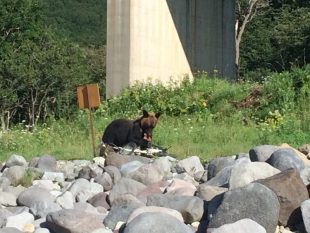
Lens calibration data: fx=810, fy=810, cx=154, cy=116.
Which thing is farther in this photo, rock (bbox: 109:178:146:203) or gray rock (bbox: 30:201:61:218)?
rock (bbox: 109:178:146:203)

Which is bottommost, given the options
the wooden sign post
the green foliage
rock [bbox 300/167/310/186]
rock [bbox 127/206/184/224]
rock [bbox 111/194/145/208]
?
rock [bbox 111/194/145/208]

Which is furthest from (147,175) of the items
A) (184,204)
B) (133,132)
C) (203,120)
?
(203,120)

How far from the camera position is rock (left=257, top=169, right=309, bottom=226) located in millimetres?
8023

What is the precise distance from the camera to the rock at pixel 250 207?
25.3 ft

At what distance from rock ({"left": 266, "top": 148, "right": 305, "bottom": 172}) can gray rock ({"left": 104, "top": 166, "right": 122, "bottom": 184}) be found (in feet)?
A: 6.54

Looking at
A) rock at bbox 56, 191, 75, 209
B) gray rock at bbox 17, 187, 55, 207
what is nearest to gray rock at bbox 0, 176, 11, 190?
gray rock at bbox 17, 187, 55, 207

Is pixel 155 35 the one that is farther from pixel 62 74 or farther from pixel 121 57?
pixel 62 74

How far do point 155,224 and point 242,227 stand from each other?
0.81 m

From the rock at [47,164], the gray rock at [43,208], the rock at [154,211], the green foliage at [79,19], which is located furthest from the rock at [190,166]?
the green foliage at [79,19]

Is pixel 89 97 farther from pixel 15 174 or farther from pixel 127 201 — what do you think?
pixel 127 201

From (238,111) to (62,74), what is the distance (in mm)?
11230

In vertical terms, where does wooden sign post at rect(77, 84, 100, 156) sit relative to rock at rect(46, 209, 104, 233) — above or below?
above

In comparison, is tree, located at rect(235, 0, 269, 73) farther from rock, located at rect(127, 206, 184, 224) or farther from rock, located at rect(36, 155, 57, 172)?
rock, located at rect(127, 206, 184, 224)

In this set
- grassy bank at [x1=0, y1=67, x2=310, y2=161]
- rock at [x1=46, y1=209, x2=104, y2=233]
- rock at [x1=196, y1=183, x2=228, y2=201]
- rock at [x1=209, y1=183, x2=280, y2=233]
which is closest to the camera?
rock at [x1=209, y1=183, x2=280, y2=233]
